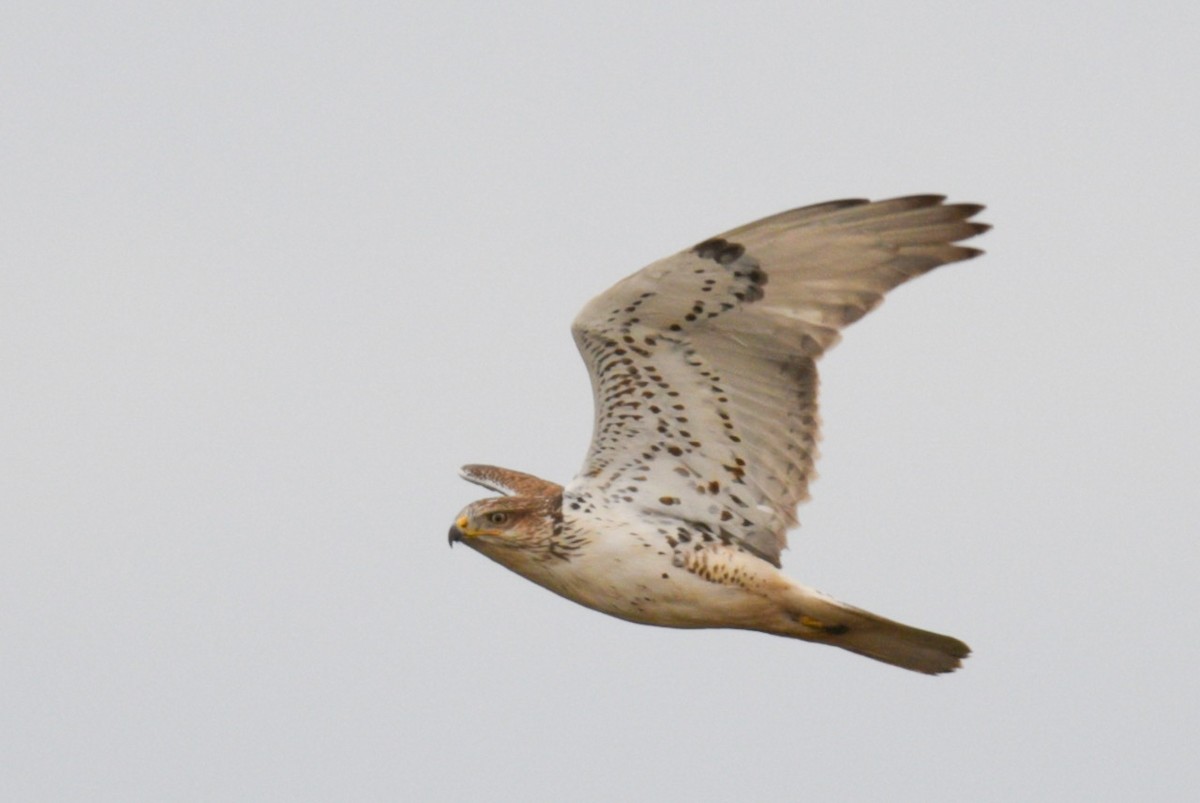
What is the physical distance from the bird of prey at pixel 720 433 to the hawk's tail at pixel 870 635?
11 millimetres

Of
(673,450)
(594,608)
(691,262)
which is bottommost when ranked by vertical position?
(594,608)

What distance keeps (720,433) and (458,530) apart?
4.90 feet

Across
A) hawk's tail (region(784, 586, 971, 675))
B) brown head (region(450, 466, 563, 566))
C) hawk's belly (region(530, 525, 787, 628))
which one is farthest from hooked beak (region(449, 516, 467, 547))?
hawk's tail (region(784, 586, 971, 675))

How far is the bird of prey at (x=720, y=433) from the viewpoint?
12664 mm

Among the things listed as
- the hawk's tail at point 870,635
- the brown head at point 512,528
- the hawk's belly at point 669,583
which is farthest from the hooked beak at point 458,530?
the hawk's tail at point 870,635

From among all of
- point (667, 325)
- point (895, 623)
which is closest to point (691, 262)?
point (667, 325)

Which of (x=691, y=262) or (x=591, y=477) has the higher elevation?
(x=691, y=262)

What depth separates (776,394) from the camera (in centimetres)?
1308

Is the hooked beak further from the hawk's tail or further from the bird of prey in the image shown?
the hawk's tail

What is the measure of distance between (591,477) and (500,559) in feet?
2.22

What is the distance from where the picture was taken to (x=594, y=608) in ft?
42.8

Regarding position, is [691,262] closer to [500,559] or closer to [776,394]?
[776,394]

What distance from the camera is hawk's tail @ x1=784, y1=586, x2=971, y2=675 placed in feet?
42.7

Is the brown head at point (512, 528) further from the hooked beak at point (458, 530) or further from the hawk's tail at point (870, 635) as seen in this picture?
the hawk's tail at point (870, 635)
